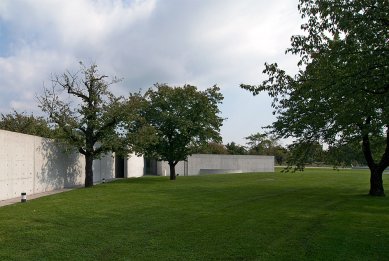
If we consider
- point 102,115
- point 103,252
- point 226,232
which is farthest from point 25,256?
point 102,115

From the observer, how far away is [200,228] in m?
11.4

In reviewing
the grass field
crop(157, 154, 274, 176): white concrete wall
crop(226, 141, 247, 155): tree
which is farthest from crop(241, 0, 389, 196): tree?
crop(226, 141, 247, 155): tree

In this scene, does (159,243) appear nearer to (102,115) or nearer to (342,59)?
(342,59)

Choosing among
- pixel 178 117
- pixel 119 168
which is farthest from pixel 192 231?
pixel 119 168

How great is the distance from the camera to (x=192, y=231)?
10.9 meters

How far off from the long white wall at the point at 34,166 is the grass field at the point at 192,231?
336cm

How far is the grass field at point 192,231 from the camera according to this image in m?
8.55

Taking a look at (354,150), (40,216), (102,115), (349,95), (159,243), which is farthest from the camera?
(102,115)

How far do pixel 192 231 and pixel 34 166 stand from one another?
46.9 feet

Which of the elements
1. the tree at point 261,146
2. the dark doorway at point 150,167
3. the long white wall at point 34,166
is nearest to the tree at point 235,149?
the tree at point 261,146

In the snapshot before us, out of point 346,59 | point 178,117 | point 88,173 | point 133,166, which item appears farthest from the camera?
point 133,166

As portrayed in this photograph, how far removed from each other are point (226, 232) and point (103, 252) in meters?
3.38

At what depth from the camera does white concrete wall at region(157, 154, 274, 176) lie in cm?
5522

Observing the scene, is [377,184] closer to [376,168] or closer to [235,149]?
[376,168]
